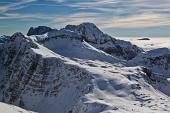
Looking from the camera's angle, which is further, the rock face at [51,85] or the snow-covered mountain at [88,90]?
the rock face at [51,85]

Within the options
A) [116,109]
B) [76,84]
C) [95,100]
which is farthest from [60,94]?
[116,109]

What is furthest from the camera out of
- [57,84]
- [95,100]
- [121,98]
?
[57,84]

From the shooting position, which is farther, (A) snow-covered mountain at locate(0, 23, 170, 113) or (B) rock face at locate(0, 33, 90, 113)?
(B) rock face at locate(0, 33, 90, 113)

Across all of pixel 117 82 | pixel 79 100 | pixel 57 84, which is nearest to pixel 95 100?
pixel 79 100

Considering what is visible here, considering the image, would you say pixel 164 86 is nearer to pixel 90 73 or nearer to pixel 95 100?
pixel 90 73

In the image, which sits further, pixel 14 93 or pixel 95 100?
pixel 14 93

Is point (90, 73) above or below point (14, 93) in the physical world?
above

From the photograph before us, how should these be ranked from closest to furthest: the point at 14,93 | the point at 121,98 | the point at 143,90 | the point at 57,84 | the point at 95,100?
the point at 95,100
the point at 121,98
the point at 143,90
the point at 57,84
the point at 14,93

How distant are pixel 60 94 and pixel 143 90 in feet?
104

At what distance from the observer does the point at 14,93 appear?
653 feet

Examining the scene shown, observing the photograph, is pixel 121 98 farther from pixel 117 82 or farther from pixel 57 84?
pixel 57 84

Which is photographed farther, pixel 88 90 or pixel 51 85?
pixel 51 85

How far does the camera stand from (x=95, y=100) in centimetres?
14062

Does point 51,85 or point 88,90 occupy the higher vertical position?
point 88,90
